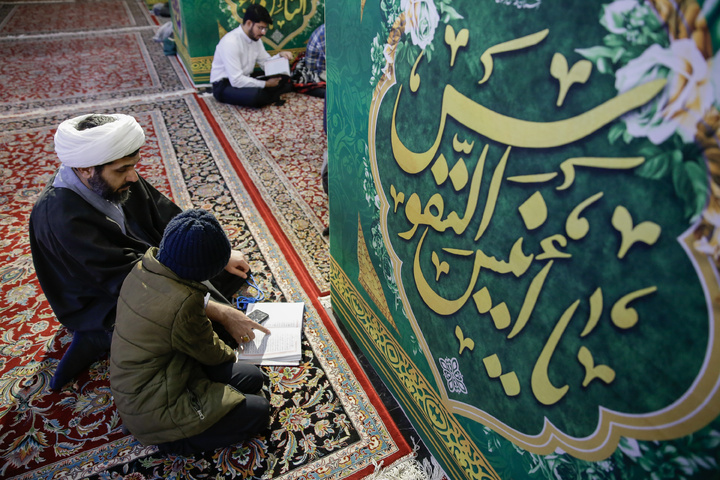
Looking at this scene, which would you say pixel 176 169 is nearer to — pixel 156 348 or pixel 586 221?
pixel 156 348

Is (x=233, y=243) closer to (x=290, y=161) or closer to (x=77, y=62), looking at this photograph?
(x=290, y=161)

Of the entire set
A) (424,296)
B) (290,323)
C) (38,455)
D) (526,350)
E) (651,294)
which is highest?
(651,294)

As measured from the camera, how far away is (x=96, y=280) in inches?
77.7

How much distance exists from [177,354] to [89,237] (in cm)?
64

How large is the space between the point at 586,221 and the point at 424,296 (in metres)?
0.72

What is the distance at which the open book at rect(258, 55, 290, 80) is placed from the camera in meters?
5.09

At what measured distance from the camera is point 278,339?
2.24 metres

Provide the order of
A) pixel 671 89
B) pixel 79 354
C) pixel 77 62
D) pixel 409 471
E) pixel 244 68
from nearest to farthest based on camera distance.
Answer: pixel 671 89 → pixel 409 471 → pixel 79 354 → pixel 244 68 → pixel 77 62

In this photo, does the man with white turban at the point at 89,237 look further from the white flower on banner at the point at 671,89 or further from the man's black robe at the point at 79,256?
the white flower on banner at the point at 671,89

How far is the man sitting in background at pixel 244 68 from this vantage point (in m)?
4.82

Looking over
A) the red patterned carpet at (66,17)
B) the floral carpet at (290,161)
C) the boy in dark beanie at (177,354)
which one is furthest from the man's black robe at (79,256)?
the red patterned carpet at (66,17)

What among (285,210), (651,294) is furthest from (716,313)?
(285,210)

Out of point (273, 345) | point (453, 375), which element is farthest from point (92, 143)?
point (453, 375)

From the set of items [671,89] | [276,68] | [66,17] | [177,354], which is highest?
[671,89]
